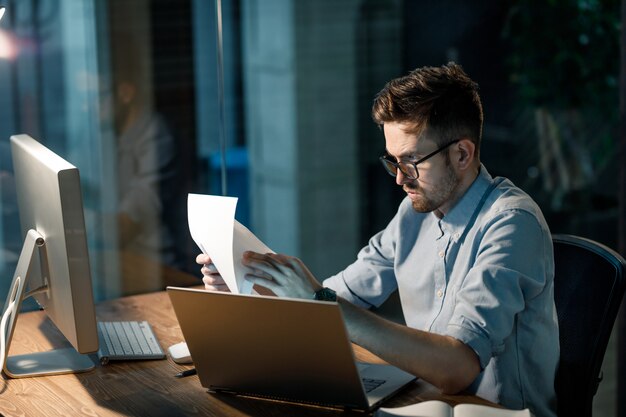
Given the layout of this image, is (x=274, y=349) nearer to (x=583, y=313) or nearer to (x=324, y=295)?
(x=324, y=295)

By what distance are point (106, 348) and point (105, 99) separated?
1.33 metres

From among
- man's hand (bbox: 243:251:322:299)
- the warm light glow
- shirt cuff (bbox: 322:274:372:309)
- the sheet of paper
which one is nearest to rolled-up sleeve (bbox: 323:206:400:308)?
shirt cuff (bbox: 322:274:372:309)

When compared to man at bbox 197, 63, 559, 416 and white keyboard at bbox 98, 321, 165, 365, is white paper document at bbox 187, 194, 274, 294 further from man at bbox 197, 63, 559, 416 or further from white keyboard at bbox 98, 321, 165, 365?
white keyboard at bbox 98, 321, 165, 365

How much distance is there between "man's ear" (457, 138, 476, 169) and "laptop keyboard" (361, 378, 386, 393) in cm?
46

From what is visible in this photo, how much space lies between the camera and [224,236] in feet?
5.80

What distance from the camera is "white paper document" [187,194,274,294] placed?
1759 millimetres

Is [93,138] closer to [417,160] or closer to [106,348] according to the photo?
[106,348]

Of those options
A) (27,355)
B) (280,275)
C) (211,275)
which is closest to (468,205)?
(280,275)

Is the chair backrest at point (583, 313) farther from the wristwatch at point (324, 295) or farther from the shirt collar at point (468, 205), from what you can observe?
the wristwatch at point (324, 295)

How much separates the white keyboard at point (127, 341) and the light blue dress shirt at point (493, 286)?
1.86ft

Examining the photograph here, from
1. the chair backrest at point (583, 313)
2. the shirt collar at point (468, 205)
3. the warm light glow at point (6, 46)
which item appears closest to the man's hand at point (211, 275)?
the shirt collar at point (468, 205)

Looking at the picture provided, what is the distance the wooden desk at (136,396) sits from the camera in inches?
67.1

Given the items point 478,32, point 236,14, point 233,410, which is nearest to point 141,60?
point 236,14

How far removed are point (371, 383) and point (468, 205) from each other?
1.40ft
